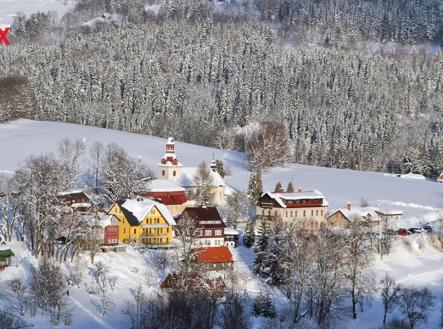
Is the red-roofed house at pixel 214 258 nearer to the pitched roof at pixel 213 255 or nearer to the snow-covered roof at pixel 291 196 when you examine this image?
the pitched roof at pixel 213 255

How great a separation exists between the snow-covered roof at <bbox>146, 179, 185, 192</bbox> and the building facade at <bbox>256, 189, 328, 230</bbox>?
24.6ft

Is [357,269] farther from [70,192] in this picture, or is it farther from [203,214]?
[70,192]

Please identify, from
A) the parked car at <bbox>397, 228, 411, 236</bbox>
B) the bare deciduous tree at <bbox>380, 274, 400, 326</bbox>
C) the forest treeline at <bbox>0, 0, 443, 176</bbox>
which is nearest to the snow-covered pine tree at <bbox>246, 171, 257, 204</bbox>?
the parked car at <bbox>397, 228, 411, 236</bbox>

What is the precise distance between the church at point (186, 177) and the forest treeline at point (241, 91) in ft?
151

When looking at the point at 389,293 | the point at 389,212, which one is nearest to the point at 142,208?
the point at 389,293

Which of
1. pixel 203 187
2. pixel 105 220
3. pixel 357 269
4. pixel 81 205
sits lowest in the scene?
pixel 357 269

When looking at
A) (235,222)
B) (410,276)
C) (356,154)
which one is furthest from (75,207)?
(356,154)

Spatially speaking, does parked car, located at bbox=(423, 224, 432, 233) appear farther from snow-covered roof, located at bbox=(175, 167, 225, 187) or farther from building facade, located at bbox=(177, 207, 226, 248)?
building facade, located at bbox=(177, 207, 226, 248)

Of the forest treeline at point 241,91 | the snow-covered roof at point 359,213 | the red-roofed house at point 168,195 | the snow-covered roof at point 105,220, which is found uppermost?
the forest treeline at point 241,91

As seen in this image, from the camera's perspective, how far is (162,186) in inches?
3169

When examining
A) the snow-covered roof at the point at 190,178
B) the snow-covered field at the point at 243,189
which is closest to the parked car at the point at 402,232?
the snow-covered field at the point at 243,189

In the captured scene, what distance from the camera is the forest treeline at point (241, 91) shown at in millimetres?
143000

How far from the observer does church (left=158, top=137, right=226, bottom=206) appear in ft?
279

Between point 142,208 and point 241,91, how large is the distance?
94.2m
